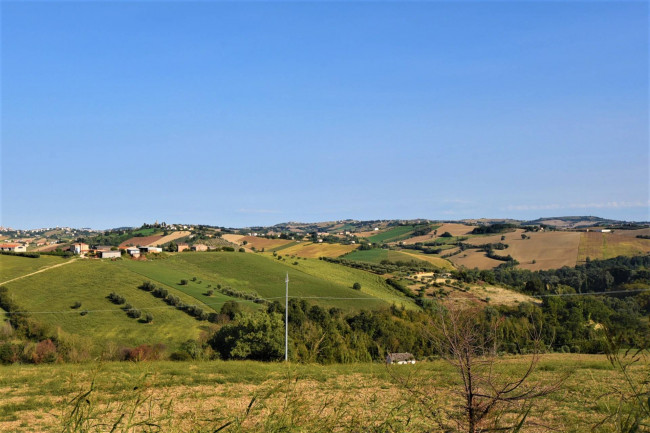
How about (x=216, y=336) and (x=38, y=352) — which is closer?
(x=38, y=352)

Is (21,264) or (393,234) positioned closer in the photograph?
(21,264)

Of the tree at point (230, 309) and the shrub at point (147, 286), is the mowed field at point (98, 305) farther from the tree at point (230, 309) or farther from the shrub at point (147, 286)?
the tree at point (230, 309)

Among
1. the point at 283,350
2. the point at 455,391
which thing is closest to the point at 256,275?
the point at 283,350

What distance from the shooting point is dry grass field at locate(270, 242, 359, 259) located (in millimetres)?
93800

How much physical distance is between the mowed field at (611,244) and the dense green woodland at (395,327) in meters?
5.24

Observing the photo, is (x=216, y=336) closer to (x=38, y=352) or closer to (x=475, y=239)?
(x=38, y=352)

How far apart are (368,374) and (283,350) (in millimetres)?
9928

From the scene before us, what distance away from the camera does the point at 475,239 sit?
4567 inches

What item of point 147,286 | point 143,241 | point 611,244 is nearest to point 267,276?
point 147,286

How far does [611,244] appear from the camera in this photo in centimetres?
8962

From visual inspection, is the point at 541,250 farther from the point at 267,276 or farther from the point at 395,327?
the point at 395,327

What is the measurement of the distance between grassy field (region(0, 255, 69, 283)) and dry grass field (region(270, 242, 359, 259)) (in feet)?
129

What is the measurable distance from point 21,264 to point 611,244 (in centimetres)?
9327

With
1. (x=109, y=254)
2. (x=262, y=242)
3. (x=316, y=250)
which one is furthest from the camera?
(x=262, y=242)
